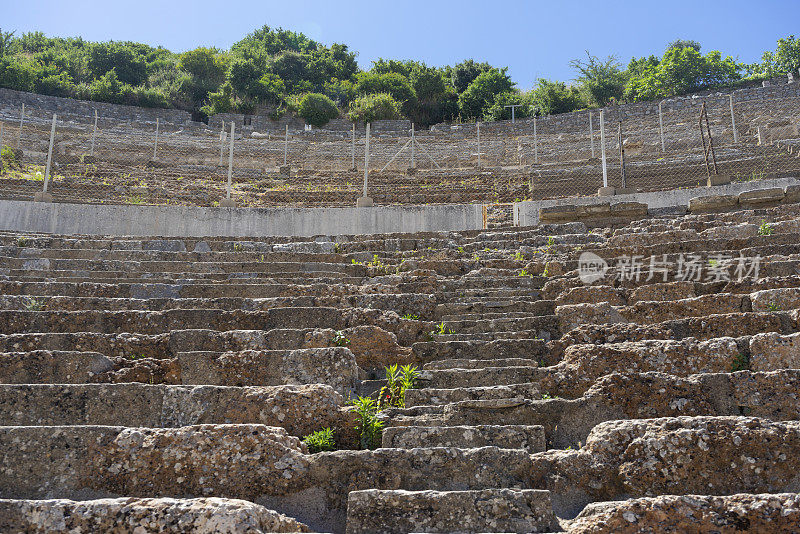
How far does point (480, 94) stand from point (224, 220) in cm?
2506

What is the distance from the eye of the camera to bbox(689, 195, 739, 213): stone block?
956cm

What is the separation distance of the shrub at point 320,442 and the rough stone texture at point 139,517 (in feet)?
2.58

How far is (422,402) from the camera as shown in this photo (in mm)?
4078

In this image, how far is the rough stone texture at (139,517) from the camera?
2.62m

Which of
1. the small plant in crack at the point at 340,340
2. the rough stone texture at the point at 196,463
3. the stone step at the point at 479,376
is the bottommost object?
the rough stone texture at the point at 196,463

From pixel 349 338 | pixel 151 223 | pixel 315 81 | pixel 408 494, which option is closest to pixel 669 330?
pixel 349 338

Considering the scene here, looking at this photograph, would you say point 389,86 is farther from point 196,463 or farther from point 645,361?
point 196,463

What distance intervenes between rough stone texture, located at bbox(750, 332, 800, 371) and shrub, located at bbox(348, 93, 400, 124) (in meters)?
28.3

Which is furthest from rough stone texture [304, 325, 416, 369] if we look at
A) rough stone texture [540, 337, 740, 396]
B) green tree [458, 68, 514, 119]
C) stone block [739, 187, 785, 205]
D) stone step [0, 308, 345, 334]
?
green tree [458, 68, 514, 119]

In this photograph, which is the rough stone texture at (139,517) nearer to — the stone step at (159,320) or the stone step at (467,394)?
the stone step at (467,394)

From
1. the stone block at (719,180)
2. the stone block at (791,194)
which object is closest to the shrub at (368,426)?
the stone block at (791,194)

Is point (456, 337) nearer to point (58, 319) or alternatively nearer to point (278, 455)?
point (278, 455)

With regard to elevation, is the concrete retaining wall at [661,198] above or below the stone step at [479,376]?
above

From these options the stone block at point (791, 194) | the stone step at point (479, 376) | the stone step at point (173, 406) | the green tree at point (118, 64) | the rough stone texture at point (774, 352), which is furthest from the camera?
the green tree at point (118, 64)
